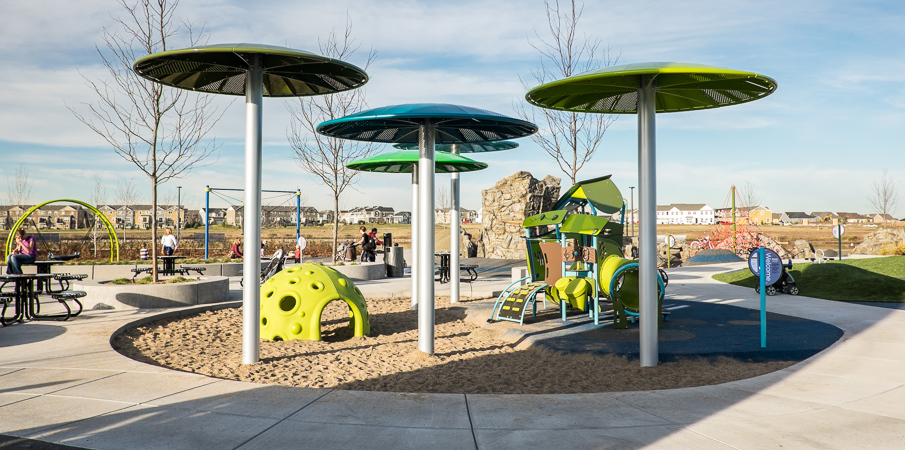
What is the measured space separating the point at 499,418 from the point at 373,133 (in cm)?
529

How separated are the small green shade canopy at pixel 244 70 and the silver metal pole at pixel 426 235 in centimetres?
115

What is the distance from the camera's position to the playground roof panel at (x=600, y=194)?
1184cm

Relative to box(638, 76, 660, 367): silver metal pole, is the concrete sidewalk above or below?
below

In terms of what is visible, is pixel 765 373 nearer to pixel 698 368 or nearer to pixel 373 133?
pixel 698 368

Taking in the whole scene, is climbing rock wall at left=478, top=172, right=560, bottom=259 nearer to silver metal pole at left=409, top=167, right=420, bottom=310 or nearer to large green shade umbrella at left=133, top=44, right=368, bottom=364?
silver metal pole at left=409, top=167, right=420, bottom=310

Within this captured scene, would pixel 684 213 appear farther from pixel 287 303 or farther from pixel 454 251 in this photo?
pixel 287 303

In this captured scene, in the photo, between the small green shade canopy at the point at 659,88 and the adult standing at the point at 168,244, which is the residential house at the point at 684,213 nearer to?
the adult standing at the point at 168,244

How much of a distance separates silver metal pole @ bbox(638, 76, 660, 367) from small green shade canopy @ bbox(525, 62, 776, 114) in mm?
303

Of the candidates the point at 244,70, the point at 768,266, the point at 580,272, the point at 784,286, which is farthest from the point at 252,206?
the point at 784,286

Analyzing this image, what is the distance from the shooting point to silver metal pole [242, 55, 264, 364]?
6719mm

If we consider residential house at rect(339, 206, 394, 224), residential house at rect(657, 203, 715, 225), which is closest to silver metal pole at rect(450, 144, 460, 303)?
residential house at rect(339, 206, 394, 224)

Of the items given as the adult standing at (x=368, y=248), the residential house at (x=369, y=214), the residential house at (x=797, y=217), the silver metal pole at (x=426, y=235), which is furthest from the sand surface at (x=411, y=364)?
the residential house at (x=797, y=217)

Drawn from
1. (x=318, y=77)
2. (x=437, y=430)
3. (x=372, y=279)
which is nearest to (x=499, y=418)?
(x=437, y=430)

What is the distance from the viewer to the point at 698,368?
22.7 ft
